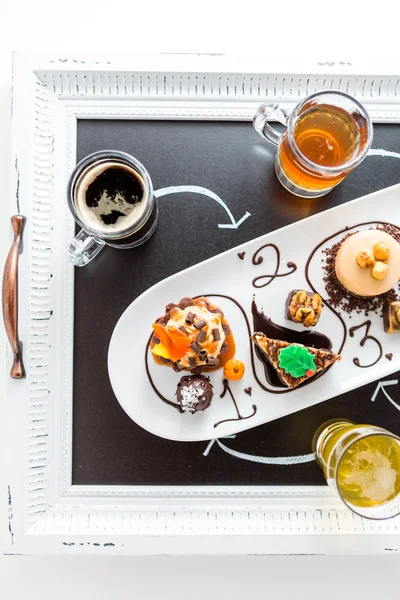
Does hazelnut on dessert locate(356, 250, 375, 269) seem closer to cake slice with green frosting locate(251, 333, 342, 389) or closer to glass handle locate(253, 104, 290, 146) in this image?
cake slice with green frosting locate(251, 333, 342, 389)

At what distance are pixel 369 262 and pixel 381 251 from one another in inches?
2.1

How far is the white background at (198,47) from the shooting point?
4.75 feet

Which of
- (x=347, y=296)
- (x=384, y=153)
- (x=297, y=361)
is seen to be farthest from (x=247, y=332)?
(x=384, y=153)

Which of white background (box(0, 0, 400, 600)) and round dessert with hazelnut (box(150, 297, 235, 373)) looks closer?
round dessert with hazelnut (box(150, 297, 235, 373))

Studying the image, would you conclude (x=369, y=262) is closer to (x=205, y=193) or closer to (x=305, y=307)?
(x=305, y=307)

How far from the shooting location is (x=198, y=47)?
144cm

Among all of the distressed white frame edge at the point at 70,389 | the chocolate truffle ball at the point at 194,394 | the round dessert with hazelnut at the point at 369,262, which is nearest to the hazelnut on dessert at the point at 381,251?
the round dessert with hazelnut at the point at 369,262

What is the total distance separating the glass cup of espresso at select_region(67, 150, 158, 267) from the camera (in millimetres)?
1218

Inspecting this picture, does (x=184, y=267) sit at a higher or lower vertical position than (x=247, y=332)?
higher

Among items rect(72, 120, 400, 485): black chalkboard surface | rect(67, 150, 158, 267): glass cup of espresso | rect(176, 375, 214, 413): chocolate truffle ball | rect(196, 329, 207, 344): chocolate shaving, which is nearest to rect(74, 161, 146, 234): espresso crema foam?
rect(67, 150, 158, 267): glass cup of espresso

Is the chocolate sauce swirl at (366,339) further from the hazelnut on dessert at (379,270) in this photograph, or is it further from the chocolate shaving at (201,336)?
the chocolate shaving at (201,336)

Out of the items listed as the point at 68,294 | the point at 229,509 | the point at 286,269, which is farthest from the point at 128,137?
the point at 229,509

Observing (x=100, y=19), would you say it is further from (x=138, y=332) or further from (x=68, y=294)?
(x=138, y=332)

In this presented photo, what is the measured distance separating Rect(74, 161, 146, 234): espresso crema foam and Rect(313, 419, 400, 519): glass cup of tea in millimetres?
897
